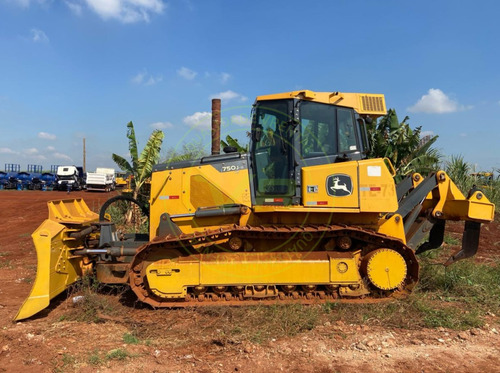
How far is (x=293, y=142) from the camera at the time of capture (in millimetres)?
→ 5395

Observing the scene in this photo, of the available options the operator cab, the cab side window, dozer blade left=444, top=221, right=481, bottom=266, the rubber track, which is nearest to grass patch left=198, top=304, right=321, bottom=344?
the rubber track

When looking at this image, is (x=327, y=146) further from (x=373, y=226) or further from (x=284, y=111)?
(x=373, y=226)

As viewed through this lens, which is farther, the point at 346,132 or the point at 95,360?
the point at 346,132

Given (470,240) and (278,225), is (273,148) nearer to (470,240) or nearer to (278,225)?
(278,225)


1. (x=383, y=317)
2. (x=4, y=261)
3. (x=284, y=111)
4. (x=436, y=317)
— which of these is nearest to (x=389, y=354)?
(x=383, y=317)

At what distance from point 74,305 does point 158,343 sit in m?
1.93

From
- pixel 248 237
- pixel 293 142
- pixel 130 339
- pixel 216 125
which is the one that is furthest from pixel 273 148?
pixel 216 125

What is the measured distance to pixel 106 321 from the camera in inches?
200

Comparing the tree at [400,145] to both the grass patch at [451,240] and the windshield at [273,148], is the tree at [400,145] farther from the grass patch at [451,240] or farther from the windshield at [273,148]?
the windshield at [273,148]

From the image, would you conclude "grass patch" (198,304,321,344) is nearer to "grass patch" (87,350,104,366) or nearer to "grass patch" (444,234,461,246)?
"grass patch" (87,350,104,366)

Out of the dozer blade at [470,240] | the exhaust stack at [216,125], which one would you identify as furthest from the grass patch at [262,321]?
the exhaust stack at [216,125]

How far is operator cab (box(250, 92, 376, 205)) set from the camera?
541 cm

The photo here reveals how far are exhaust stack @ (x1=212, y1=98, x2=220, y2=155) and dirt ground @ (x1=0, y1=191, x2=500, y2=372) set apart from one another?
521cm

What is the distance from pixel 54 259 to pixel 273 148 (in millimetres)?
3746
